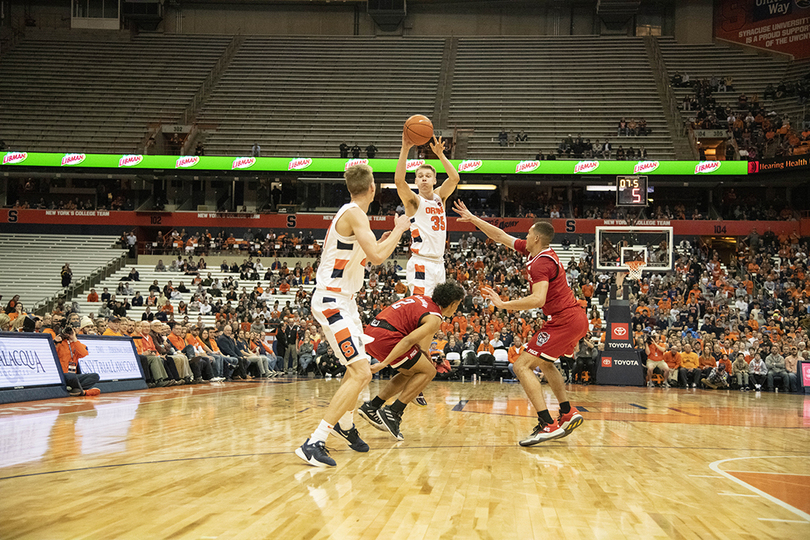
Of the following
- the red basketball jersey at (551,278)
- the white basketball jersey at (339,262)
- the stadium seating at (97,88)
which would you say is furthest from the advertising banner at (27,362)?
the stadium seating at (97,88)

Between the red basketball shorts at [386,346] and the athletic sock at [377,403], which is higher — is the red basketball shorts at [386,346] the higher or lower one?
the higher one

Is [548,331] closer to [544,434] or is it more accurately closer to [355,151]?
[544,434]

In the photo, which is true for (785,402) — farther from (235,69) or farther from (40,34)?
(40,34)

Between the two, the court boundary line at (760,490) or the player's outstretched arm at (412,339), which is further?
the player's outstretched arm at (412,339)

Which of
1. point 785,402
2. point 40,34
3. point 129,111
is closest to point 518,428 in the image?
point 785,402

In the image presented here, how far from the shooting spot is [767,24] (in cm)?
3822

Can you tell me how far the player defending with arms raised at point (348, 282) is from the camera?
485 centimetres

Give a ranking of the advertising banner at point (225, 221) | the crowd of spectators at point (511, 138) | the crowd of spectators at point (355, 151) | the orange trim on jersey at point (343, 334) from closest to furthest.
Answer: the orange trim on jersey at point (343, 334) → the advertising banner at point (225, 221) → the crowd of spectators at point (355, 151) → the crowd of spectators at point (511, 138)

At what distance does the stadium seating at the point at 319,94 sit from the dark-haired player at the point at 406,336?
27.8m

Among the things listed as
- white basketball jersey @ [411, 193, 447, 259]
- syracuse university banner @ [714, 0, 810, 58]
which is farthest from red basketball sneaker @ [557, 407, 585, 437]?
syracuse university banner @ [714, 0, 810, 58]

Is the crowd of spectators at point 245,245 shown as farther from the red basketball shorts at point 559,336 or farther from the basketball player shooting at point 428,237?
the red basketball shorts at point 559,336

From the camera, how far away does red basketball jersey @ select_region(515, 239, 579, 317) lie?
6238mm

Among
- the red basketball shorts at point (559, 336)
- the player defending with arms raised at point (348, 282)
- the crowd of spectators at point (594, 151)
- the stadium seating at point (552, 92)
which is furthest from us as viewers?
the stadium seating at point (552, 92)

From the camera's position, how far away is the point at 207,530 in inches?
118
